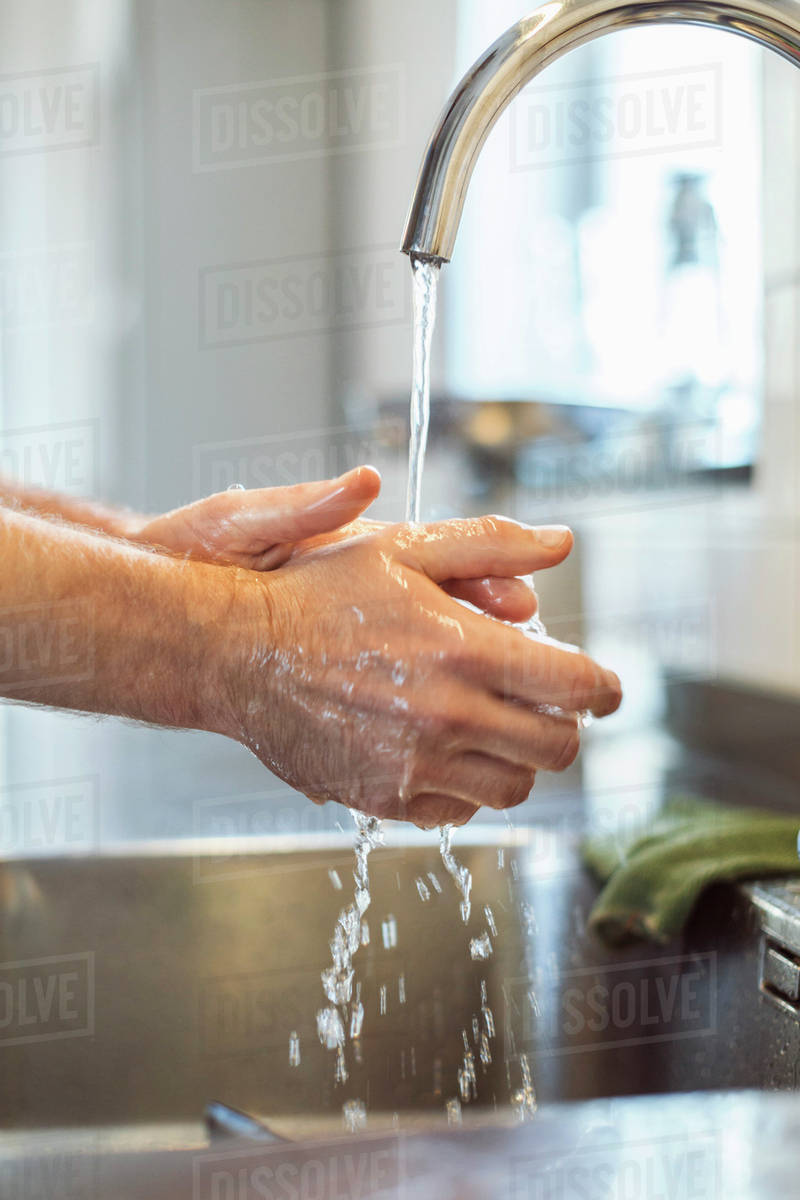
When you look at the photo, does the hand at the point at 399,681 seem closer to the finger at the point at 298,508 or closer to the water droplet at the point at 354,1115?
the finger at the point at 298,508

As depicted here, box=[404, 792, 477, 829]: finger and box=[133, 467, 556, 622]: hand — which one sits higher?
box=[133, 467, 556, 622]: hand

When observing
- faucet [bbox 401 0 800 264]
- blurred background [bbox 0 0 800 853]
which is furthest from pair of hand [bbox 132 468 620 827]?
blurred background [bbox 0 0 800 853]

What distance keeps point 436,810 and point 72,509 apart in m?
0.30

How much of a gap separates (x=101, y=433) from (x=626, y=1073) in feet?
3.50

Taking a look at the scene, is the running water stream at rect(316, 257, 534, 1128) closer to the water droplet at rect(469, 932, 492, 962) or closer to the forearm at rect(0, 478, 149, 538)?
the water droplet at rect(469, 932, 492, 962)

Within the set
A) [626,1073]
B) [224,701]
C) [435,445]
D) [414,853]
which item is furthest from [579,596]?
[224,701]

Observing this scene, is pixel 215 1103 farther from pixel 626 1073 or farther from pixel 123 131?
pixel 123 131

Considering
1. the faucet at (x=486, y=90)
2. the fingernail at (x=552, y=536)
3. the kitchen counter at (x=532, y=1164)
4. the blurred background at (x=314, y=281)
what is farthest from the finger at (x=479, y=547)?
the blurred background at (x=314, y=281)

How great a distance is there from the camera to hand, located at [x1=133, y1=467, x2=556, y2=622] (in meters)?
0.45

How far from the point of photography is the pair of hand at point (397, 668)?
414mm

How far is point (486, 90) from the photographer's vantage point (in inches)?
13.6

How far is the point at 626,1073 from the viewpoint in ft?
1.85

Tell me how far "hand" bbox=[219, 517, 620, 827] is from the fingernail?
0.01 m

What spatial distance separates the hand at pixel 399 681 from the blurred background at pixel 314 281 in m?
0.71
